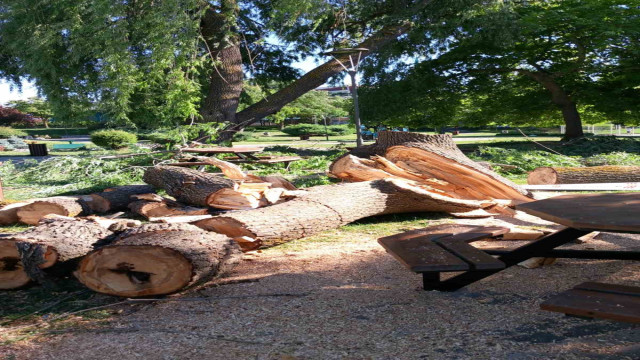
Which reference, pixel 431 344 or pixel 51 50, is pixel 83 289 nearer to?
pixel 431 344

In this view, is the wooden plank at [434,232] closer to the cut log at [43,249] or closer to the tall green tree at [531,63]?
the cut log at [43,249]

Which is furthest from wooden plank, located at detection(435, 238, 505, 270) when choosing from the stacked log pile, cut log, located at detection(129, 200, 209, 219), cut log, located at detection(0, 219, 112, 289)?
cut log, located at detection(129, 200, 209, 219)

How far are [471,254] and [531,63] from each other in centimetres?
1826

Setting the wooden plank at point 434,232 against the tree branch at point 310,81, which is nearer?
the wooden plank at point 434,232

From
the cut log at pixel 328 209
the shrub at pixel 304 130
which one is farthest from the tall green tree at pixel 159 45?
the shrub at pixel 304 130

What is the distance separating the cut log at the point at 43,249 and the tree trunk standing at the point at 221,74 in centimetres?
1226

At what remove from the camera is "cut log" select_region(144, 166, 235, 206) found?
6934 mm

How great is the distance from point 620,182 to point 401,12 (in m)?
10.2

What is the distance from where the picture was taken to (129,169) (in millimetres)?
10867

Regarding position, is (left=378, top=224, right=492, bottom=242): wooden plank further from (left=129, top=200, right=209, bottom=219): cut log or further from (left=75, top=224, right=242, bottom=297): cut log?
(left=129, top=200, right=209, bottom=219): cut log

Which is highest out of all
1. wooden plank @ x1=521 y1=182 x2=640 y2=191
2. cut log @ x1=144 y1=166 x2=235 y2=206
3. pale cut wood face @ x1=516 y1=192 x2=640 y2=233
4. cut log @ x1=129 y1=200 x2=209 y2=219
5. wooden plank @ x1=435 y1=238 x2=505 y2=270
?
pale cut wood face @ x1=516 y1=192 x2=640 y2=233

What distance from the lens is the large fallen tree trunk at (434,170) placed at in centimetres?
690

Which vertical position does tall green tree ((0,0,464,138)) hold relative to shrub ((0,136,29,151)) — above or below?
above

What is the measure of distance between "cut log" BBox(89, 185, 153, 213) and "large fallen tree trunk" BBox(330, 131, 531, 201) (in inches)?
118
